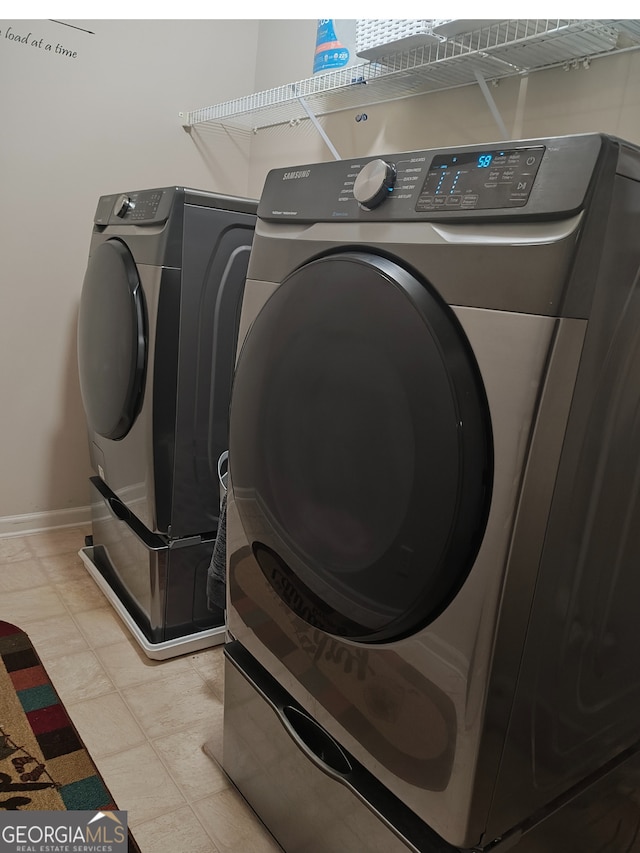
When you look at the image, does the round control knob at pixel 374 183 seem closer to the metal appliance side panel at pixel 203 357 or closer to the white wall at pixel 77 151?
the metal appliance side panel at pixel 203 357

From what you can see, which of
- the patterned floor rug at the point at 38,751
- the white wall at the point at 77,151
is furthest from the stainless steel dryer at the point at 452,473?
the white wall at the point at 77,151

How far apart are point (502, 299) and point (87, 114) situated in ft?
6.82

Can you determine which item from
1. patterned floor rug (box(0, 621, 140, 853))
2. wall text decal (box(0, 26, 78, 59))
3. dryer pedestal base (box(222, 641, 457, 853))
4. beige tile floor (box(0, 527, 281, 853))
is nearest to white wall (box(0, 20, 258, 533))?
wall text decal (box(0, 26, 78, 59))

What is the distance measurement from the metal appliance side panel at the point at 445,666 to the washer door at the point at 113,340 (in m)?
0.78

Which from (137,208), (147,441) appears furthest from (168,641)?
(137,208)

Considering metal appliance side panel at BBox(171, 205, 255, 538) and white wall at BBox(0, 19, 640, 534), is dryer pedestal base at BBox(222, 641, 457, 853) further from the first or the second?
white wall at BBox(0, 19, 640, 534)

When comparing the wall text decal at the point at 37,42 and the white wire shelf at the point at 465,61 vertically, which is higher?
the wall text decal at the point at 37,42

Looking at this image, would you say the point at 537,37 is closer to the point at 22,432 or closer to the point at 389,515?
the point at 389,515

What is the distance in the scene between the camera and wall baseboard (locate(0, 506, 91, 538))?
2387 mm

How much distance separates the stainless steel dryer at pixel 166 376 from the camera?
5.18 ft

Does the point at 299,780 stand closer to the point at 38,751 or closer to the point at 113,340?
the point at 38,751

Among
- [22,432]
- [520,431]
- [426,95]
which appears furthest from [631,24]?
[22,432]

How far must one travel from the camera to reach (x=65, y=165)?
225cm

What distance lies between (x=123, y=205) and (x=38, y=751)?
4.38 ft
